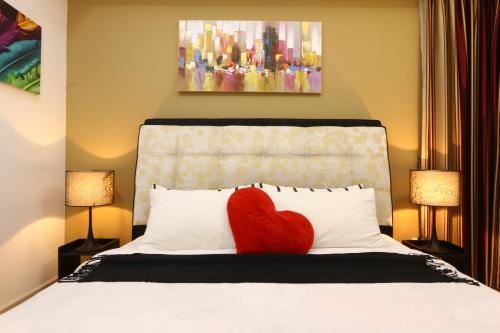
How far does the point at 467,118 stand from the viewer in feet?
8.25

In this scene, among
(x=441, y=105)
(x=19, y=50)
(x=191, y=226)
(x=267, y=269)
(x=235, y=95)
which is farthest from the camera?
(x=235, y=95)

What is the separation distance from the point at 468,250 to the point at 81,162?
117 inches

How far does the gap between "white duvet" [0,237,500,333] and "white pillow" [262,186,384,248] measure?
571 millimetres

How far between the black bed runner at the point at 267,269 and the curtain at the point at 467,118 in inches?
40.0

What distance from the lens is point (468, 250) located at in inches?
96.7

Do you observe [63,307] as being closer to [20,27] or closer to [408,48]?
[20,27]

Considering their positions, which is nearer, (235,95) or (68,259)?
(68,259)

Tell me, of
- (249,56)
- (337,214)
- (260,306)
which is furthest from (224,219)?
(249,56)

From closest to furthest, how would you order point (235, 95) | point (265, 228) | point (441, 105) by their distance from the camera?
point (265, 228)
point (441, 105)
point (235, 95)

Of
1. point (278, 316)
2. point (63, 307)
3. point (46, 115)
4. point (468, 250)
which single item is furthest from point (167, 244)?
point (468, 250)

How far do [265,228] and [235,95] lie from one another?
4.27 feet

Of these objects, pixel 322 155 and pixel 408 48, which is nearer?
pixel 322 155

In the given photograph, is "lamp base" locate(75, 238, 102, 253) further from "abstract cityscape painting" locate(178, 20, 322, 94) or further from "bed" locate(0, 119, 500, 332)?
"abstract cityscape painting" locate(178, 20, 322, 94)

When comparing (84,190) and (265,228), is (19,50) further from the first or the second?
(265,228)
